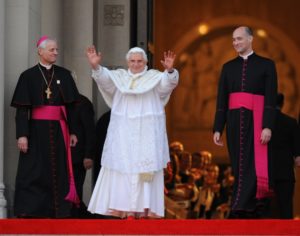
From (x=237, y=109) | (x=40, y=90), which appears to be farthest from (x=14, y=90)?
(x=237, y=109)

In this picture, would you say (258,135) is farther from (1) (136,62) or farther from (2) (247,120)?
(1) (136,62)

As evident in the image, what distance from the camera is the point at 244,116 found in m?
12.4

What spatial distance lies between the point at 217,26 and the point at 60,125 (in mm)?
8349

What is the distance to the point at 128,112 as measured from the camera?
12.4 meters

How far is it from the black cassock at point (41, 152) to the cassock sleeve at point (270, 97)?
192 centimetres

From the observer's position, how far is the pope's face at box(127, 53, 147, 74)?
12414 millimetres

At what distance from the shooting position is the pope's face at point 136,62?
12.4m

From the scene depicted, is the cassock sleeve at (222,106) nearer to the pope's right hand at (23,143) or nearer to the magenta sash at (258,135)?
the magenta sash at (258,135)

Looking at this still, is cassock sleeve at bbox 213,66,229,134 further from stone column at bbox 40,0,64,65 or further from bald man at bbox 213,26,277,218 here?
stone column at bbox 40,0,64,65

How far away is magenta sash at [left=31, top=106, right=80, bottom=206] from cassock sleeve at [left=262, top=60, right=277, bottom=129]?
2.01 meters

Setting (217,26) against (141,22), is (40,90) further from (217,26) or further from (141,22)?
Result: (217,26)

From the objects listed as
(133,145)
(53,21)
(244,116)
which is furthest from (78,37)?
(244,116)

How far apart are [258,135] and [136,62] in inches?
51.3

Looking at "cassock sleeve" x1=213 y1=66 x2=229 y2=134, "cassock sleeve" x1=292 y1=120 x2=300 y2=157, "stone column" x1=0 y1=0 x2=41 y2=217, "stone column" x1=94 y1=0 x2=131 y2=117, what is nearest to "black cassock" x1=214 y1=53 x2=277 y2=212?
"cassock sleeve" x1=213 y1=66 x2=229 y2=134
